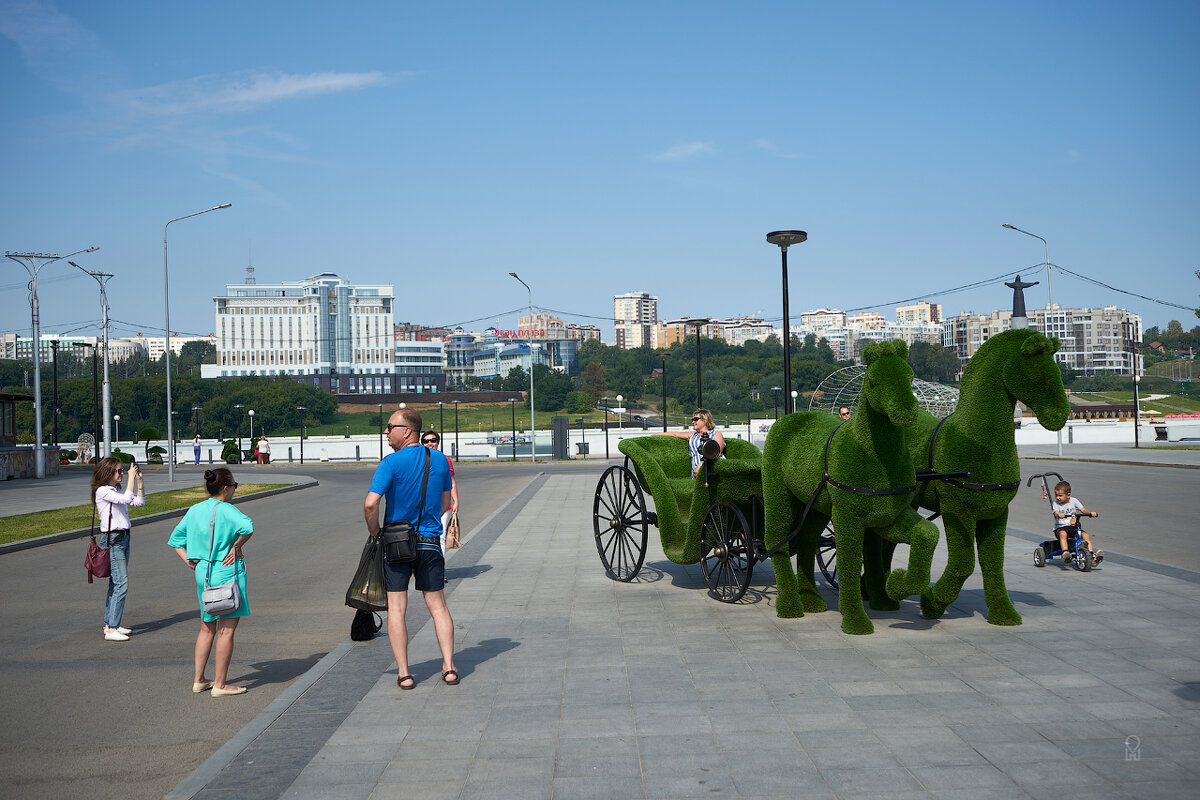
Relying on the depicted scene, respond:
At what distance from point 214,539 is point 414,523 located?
139cm

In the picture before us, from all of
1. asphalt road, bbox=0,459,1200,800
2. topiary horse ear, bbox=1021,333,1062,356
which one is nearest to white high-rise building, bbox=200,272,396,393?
asphalt road, bbox=0,459,1200,800

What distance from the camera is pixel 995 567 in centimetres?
743

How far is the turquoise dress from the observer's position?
6.17m

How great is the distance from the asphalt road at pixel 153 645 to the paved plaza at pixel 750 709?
21.7 inches

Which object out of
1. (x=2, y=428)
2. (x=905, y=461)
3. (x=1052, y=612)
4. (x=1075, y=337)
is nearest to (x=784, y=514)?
(x=905, y=461)

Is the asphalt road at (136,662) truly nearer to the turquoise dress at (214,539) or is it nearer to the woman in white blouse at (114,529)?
the woman in white blouse at (114,529)

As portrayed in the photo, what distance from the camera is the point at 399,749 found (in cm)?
497

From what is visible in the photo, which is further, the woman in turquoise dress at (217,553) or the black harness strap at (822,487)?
the black harness strap at (822,487)

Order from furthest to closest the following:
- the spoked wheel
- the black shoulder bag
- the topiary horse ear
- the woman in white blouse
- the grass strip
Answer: the grass strip, the spoked wheel, the woman in white blouse, the topiary horse ear, the black shoulder bag

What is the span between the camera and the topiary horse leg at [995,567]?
7.34 meters

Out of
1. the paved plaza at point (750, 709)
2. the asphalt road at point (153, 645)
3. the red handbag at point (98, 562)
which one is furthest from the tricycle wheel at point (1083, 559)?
the red handbag at point (98, 562)

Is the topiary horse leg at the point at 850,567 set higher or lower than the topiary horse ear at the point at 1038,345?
lower

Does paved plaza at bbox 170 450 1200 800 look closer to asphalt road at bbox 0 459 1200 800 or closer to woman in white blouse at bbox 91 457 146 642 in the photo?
asphalt road at bbox 0 459 1200 800

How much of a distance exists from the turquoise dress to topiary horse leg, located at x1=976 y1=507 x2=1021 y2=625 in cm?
571
